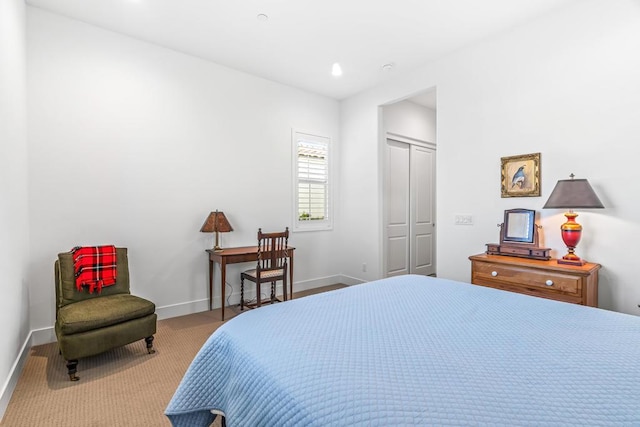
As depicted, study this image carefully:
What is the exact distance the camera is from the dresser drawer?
2321 mm

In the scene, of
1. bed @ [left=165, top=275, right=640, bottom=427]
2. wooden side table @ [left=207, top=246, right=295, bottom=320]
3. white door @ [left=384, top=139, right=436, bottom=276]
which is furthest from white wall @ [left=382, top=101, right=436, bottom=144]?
bed @ [left=165, top=275, right=640, bottom=427]

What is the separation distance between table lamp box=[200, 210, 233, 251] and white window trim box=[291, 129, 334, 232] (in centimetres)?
110

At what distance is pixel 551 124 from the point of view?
2.79m

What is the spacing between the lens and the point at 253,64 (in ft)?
12.5

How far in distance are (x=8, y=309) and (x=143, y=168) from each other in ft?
5.49

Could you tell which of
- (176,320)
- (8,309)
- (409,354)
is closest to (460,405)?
(409,354)

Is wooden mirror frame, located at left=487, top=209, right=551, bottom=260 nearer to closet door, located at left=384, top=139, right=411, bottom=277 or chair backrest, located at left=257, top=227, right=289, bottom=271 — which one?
closet door, located at left=384, top=139, right=411, bottom=277

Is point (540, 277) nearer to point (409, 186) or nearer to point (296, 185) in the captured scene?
point (409, 186)

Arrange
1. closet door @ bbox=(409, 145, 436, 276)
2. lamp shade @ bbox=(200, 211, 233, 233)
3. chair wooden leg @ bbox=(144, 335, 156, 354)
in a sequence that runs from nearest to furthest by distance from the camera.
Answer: chair wooden leg @ bbox=(144, 335, 156, 354)
lamp shade @ bbox=(200, 211, 233, 233)
closet door @ bbox=(409, 145, 436, 276)

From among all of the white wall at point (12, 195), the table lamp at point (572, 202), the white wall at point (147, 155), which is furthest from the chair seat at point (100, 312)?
the table lamp at point (572, 202)

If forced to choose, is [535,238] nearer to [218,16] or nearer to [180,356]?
[180,356]

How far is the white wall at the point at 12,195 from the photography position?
6.38 ft

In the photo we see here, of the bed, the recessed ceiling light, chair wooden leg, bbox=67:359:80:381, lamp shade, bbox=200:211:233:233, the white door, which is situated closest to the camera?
the bed

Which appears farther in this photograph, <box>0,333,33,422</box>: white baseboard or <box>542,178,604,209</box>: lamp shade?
<box>542,178,604,209</box>: lamp shade
